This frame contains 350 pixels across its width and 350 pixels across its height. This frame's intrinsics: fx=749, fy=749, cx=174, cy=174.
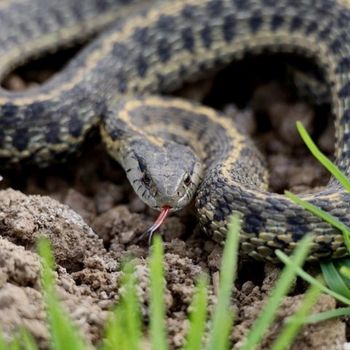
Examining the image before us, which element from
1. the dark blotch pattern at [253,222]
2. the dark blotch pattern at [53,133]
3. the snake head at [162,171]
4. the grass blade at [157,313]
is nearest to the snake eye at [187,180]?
the snake head at [162,171]

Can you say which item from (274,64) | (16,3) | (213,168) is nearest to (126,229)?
(213,168)

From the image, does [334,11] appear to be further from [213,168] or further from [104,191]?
[104,191]

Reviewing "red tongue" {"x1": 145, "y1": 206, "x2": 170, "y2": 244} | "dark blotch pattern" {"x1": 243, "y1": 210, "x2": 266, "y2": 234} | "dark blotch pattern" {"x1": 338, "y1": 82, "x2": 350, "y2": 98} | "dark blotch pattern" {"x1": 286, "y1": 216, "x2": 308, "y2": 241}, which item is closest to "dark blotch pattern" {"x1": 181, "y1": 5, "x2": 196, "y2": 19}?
"dark blotch pattern" {"x1": 338, "y1": 82, "x2": 350, "y2": 98}

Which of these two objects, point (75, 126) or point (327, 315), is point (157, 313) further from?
point (75, 126)

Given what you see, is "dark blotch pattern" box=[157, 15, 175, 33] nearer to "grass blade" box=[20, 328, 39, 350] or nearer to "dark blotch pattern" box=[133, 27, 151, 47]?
"dark blotch pattern" box=[133, 27, 151, 47]

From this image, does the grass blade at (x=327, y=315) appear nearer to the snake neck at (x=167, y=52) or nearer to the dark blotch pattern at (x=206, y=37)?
the snake neck at (x=167, y=52)

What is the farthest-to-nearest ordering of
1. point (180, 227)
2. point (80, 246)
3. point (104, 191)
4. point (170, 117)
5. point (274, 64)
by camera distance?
point (274, 64) → point (170, 117) → point (104, 191) → point (180, 227) → point (80, 246)

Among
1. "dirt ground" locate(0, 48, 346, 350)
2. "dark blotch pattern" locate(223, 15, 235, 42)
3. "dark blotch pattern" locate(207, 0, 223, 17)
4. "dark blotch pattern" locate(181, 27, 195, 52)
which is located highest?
"dark blotch pattern" locate(207, 0, 223, 17)
